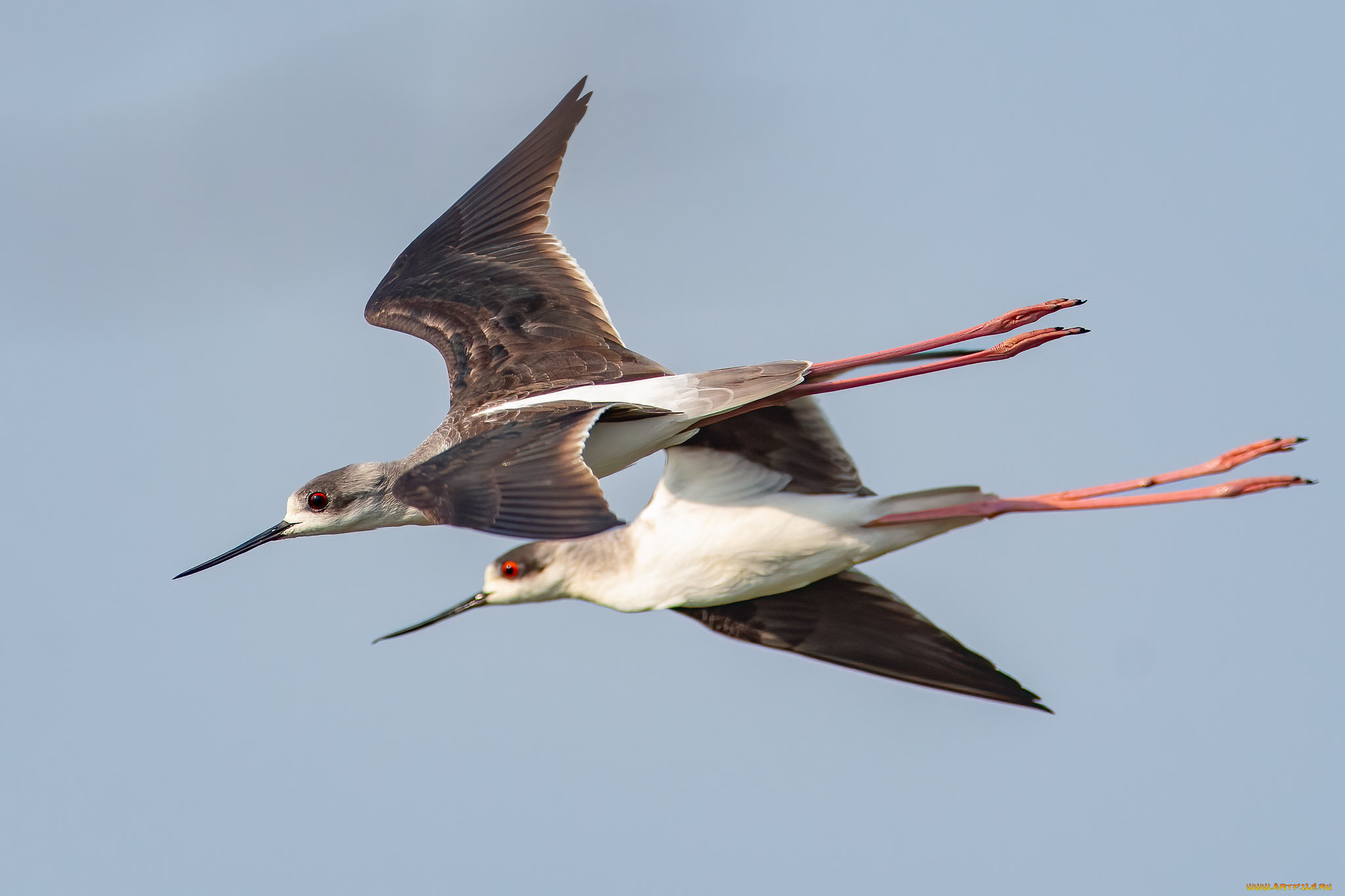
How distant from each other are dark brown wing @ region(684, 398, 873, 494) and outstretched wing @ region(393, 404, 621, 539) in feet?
3.25

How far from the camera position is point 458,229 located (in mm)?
10469

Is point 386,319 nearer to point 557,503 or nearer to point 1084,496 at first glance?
point 557,503

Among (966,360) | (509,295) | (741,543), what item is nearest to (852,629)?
(741,543)

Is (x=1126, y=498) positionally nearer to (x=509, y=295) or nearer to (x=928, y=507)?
(x=928, y=507)

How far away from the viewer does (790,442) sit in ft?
26.7

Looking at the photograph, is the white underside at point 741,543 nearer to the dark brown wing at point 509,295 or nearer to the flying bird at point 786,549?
the flying bird at point 786,549

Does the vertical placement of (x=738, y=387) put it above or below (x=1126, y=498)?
above

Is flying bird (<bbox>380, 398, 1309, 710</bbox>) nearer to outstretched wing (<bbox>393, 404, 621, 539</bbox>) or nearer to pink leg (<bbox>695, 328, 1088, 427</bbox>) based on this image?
pink leg (<bbox>695, 328, 1088, 427</bbox>)

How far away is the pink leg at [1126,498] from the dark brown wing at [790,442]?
1.66 ft

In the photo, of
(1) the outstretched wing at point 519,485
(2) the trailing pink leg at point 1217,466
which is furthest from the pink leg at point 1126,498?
(1) the outstretched wing at point 519,485

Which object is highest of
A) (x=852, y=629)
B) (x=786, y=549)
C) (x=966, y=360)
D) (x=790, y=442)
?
(x=966, y=360)

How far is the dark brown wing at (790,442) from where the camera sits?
8094 millimetres

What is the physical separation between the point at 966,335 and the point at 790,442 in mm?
1151

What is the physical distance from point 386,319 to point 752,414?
9.97 ft
